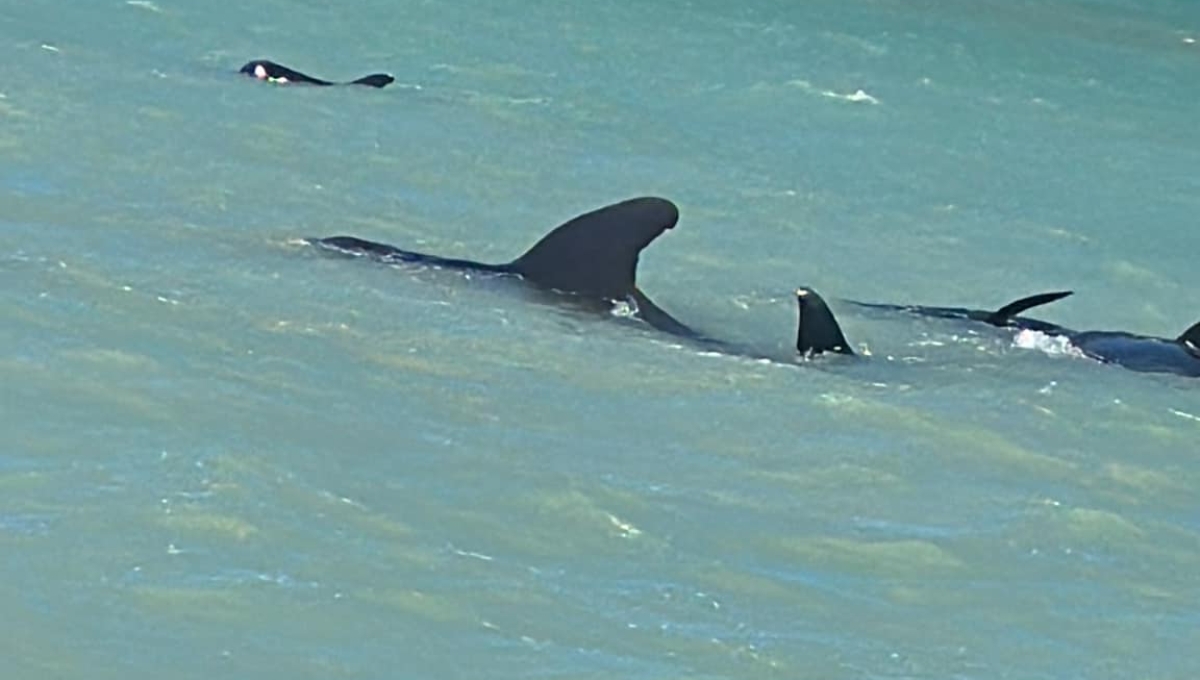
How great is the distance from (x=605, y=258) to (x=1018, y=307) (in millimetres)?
1875

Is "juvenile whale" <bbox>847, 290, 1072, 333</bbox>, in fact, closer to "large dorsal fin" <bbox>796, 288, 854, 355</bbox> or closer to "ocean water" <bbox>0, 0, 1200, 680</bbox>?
"ocean water" <bbox>0, 0, 1200, 680</bbox>

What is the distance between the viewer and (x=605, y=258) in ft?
35.7

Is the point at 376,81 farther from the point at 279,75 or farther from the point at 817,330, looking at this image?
the point at 817,330

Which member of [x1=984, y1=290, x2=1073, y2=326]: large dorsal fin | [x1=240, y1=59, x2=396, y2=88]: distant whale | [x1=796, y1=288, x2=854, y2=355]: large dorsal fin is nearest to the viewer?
[x1=796, y1=288, x2=854, y2=355]: large dorsal fin

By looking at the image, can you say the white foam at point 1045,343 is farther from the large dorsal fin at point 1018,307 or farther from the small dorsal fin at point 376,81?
the small dorsal fin at point 376,81

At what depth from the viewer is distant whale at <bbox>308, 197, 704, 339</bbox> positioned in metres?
10.8

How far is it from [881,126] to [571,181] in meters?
4.27

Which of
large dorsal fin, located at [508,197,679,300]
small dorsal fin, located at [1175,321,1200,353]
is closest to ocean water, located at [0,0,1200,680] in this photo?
large dorsal fin, located at [508,197,679,300]

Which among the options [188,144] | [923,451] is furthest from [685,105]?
[923,451]

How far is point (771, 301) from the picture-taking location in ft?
40.3

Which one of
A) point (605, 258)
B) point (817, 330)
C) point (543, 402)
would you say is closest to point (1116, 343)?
point (817, 330)

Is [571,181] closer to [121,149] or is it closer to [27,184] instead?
[121,149]

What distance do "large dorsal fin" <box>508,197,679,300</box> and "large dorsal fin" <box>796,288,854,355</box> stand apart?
621 mm

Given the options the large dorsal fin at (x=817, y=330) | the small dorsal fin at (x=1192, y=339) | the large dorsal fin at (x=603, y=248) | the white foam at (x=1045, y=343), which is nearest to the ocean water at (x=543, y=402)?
the white foam at (x=1045, y=343)
